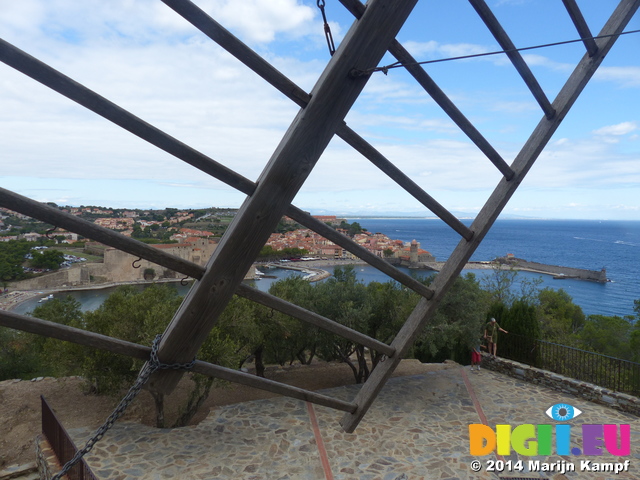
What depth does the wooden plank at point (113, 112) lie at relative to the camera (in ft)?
5.96

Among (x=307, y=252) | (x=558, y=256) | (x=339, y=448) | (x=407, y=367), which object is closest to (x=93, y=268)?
(x=307, y=252)

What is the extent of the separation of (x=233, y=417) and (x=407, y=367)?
15.5 feet

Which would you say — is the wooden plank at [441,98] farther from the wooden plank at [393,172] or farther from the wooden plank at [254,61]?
the wooden plank at [254,61]

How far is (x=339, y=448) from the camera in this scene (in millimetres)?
4836

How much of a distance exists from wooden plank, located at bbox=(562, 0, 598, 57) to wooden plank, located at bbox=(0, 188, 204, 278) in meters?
3.55

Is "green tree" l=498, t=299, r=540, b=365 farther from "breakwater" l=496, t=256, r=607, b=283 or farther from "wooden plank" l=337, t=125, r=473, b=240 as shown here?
"breakwater" l=496, t=256, r=607, b=283

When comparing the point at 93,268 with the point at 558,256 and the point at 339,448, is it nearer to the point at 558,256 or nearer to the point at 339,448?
the point at 339,448

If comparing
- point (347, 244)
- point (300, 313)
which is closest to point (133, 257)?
point (300, 313)

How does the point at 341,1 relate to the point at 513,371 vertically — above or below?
above

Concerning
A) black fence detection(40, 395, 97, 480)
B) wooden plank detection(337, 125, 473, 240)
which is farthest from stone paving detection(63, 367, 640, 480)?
wooden plank detection(337, 125, 473, 240)

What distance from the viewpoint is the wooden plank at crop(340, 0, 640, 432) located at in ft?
12.4

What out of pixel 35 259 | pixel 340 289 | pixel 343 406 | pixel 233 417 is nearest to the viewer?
pixel 343 406

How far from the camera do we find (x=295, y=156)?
2.44 m

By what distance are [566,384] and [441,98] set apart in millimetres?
5766
